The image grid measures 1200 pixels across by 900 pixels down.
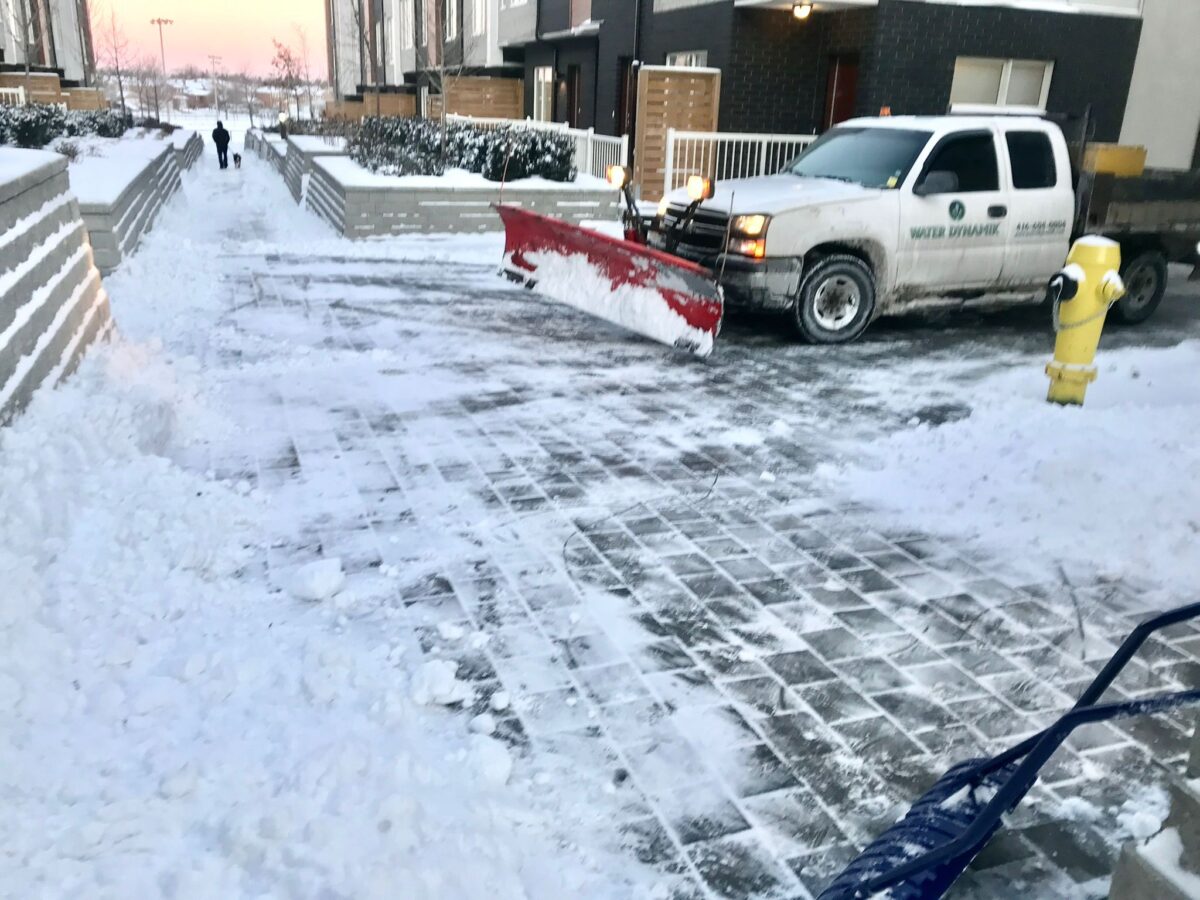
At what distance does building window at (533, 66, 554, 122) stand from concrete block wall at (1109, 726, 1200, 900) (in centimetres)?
2850

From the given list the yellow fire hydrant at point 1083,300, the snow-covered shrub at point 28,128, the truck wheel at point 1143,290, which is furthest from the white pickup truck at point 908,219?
the snow-covered shrub at point 28,128

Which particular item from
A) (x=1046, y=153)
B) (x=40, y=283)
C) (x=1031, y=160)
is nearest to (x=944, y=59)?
(x=1046, y=153)

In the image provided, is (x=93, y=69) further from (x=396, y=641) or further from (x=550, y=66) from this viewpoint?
(x=396, y=641)

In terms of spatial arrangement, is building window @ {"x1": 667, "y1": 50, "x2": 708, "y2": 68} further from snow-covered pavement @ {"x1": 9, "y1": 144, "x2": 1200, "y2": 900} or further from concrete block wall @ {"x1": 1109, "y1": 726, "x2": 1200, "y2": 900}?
concrete block wall @ {"x1": 1109, "y1": 726, "x2": 1200, "y2": 900}

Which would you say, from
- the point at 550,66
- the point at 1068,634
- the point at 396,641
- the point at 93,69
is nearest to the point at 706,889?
the point at 396,641

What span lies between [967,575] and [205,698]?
358cm

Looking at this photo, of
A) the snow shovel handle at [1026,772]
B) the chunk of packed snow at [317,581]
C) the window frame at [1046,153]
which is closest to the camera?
the snow shovel handle at [1026,772]

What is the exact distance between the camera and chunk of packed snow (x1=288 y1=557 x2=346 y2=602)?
4445mm

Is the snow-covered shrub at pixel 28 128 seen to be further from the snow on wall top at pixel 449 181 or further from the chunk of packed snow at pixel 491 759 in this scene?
the chunk of packed snow at pixel 491 759

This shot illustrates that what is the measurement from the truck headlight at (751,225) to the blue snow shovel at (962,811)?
20.5 feet

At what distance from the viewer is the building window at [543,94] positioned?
2902 centimetres

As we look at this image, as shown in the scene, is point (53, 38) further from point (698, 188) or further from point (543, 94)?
point (698, 188)

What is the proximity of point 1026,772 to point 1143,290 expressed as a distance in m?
10.4

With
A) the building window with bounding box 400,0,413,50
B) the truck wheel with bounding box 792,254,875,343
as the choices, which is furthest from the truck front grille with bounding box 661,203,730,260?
the building window with bounding box 400,0,413,50
